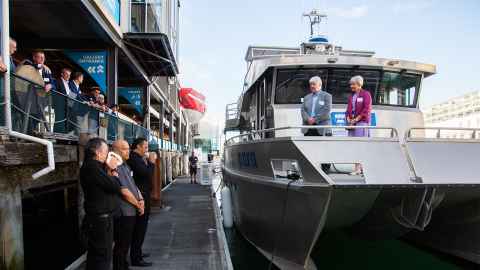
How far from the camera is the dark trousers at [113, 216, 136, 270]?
15.3 feet

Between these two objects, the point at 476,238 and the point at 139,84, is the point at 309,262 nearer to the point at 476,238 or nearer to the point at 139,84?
the point at 476,238

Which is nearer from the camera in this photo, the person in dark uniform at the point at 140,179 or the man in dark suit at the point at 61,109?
the person in dark uniform at the point at 140,179

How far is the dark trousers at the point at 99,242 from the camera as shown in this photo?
12.7 ft

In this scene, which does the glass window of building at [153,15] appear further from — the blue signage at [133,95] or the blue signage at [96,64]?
the blue signage at [96,64]

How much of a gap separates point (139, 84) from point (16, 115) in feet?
40.4

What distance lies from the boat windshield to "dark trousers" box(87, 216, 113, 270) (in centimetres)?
424

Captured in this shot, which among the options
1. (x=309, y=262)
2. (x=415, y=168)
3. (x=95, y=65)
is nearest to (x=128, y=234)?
(x=309, y=262)

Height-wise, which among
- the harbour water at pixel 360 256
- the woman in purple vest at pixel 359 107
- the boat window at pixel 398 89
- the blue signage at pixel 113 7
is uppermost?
the blue signage at pixel 113 7

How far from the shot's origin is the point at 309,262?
591 centimetres

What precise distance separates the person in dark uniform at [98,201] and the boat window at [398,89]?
5.18 m

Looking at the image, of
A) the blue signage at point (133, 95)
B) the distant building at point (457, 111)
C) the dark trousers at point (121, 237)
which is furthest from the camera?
the blue signage at point (133, 95)

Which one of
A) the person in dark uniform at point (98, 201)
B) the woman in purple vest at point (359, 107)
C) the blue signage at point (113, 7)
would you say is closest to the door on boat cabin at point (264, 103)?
the woman in purple vest at point (359, 107)

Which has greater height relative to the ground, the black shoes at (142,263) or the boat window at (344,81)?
the boat window at (344,81)

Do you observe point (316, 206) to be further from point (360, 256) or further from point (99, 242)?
point (360, 256)
